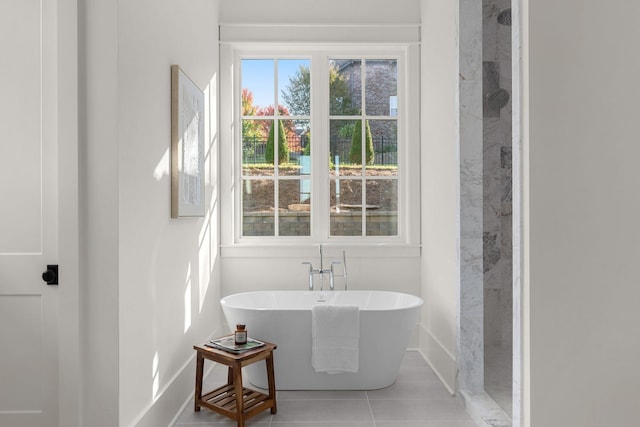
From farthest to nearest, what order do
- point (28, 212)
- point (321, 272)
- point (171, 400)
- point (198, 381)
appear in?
point (321, 272), point (198, 381), point (171, 400), point (28, 212)

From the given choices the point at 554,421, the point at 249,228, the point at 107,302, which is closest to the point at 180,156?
the point at 107,302

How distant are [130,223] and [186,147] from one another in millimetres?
944

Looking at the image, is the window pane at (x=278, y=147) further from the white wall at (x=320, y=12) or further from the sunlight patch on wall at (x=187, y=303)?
the sunlight patch on wall at (x=187, y=303)

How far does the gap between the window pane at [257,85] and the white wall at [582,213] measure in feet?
8.77

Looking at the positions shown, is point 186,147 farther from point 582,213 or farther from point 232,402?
point 582,213

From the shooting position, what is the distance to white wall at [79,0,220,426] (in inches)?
81.6

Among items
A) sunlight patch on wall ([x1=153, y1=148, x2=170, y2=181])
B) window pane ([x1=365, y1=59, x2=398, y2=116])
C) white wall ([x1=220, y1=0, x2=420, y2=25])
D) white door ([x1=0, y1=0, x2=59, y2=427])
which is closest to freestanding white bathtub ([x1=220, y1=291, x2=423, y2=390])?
sunlight patch on wall ([x1=153, y1=148, x2=170, y2=181])

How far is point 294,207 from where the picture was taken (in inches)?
171

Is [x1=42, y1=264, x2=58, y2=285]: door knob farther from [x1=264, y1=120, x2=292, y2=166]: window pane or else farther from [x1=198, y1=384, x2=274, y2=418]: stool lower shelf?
[x1=264, y1=120, x2=292, y2=166]: window pane

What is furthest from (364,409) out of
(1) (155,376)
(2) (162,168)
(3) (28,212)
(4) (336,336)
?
(3) (28,212)

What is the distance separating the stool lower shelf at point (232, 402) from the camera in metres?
2.71

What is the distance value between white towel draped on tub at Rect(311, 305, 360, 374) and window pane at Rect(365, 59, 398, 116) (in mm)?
1969

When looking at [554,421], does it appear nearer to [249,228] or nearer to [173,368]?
[173,368]

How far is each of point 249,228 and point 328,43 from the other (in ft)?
5.63
